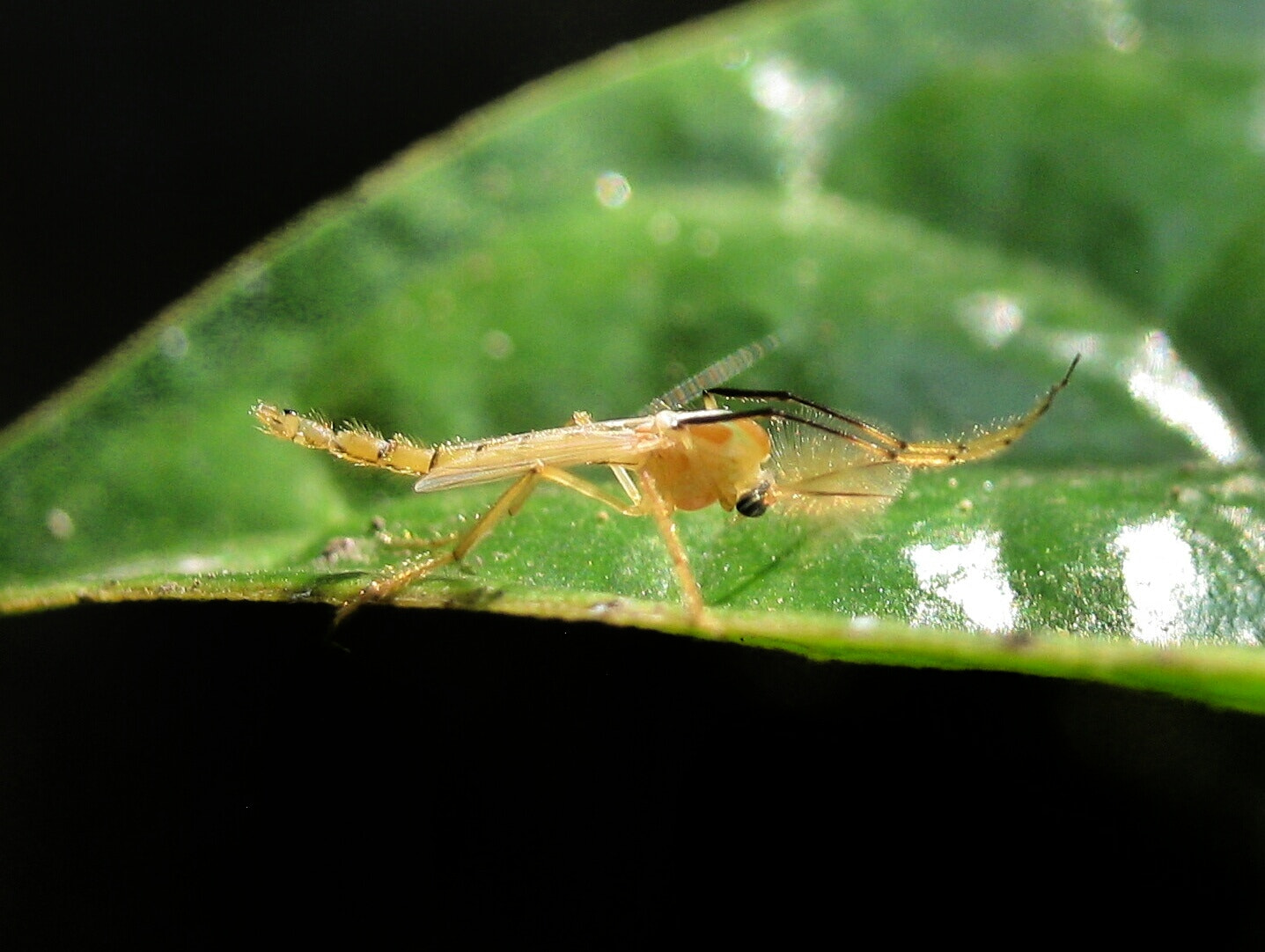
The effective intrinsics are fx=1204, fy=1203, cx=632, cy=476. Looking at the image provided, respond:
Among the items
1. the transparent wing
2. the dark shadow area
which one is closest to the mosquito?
the transparent wing

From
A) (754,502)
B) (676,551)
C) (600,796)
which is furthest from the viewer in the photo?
(754,502)

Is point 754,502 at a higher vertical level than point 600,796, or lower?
higher

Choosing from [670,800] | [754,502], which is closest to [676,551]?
[754,502]

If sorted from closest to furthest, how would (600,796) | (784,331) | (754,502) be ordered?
(600,796) < (754,502) < (784,331)

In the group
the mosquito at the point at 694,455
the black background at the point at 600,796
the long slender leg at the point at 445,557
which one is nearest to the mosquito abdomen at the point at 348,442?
the mosquito at the point at 694,455

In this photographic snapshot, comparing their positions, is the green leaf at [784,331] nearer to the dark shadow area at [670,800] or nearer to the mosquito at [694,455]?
the mosquito at [694,455]

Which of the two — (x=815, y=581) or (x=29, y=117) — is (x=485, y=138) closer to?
(x=815, y=581)

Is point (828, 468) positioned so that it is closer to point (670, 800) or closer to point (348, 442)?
point (670, 800)
